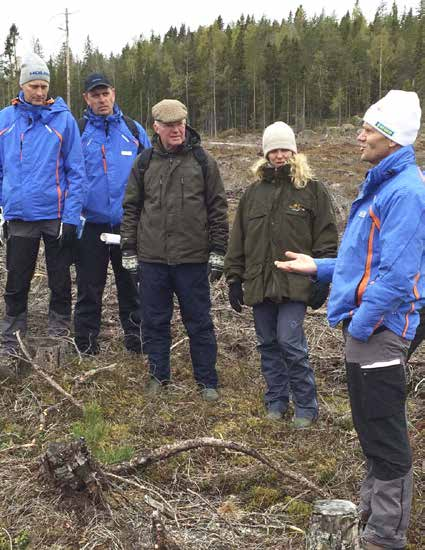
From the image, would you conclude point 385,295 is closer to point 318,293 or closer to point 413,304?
point 413,304

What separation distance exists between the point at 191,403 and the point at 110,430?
708mm

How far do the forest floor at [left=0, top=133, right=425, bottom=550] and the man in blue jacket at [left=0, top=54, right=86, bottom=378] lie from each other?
82cm

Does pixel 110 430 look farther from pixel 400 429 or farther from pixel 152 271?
pixel 400 429

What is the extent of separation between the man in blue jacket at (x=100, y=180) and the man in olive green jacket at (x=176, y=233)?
49cm

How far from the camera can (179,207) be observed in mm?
4648

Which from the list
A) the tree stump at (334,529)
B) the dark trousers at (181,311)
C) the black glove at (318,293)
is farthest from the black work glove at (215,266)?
the tree stump at (334,529)

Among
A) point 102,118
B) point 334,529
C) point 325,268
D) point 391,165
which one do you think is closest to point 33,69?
point 102,118

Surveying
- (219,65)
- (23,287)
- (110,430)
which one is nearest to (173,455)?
(110,430)

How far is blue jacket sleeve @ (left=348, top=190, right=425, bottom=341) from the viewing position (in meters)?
2.62

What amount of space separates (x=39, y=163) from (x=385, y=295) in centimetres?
337

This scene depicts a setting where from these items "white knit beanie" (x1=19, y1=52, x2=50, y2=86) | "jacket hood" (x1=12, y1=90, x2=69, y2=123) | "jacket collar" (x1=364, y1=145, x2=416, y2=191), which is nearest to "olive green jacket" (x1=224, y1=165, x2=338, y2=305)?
"jacket collar" (x1=364, y1=145, x2=416, y2=191)

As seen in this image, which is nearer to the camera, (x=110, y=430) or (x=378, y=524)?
(x=378, y=524)

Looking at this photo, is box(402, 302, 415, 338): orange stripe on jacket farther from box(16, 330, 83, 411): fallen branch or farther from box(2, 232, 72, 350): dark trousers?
box(2, 232, 72, 350): dark trousers

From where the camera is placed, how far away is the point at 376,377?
2.79 metres
